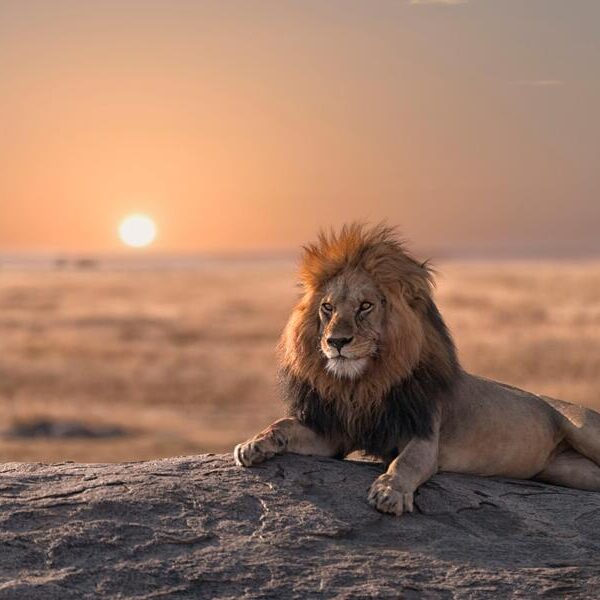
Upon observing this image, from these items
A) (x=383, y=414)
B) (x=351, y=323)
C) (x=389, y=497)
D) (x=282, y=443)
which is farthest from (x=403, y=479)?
(x=351, y=323)

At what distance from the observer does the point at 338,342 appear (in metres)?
5.44

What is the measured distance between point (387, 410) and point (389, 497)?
442mm

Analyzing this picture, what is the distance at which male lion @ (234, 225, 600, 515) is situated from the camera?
556 centimetres

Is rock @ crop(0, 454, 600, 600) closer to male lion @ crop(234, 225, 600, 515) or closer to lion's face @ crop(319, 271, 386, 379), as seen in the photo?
male lion @ crop(234, 225, 600, 515)

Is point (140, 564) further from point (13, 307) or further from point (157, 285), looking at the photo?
point (157, 285)

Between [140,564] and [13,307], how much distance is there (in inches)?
1419

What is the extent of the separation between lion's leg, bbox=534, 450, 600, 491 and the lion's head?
1.14 m

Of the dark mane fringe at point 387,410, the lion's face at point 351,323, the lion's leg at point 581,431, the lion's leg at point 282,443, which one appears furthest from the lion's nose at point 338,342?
the lion's leg at point 581,431

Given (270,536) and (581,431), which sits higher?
(581,431)

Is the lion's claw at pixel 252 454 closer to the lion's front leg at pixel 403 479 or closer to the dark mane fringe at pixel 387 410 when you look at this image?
the dark mane fringe at pixel 387 410

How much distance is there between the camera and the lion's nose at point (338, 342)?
5438mm

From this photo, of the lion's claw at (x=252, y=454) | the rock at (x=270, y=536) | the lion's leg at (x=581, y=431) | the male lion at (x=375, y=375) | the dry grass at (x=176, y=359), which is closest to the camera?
the rock at (x=270, y=536)

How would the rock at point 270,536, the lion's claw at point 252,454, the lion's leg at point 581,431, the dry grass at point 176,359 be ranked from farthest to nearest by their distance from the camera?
the dry grass at point 176,359 < the lion's leg at point 581,431 < the lion's claw at point 252,454 < the rock at point 270,536

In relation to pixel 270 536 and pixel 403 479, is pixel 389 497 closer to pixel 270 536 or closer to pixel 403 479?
pixel 403 479
